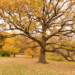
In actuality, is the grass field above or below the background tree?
below

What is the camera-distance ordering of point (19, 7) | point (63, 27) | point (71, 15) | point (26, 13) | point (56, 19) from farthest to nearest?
point (56, 19) → point (63, 27) → point (71, 15) → point (26, 13) → point (19, 7)

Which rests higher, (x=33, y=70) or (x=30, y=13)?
(x=30, y=13)

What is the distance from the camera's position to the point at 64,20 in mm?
14672

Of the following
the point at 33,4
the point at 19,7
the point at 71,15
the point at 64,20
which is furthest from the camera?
the point at 64,20

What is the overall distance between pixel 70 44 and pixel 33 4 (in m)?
8.65

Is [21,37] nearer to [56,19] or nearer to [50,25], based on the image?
[50,25]

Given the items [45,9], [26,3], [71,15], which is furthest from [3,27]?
[71,15]

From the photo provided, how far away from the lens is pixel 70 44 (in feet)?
48.2

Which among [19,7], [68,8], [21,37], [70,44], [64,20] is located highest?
[68,8]

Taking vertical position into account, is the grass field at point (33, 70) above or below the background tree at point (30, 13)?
below

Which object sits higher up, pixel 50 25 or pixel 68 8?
pixel 68 8

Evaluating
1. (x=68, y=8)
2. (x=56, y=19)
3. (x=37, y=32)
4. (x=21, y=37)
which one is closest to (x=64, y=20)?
(x=68, y=8)

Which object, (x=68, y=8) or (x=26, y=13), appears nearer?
(x=26, y=13)

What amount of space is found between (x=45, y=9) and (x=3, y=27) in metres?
8.25
